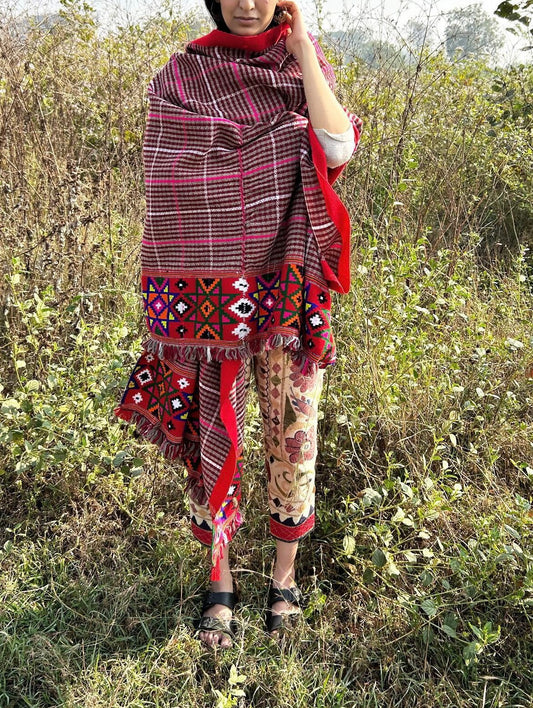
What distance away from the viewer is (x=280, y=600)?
1.76 metres

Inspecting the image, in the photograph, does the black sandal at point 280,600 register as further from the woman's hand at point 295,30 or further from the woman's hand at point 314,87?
the woman's hand at point 295,30

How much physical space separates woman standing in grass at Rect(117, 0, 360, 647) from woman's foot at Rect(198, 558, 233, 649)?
0.5 inches

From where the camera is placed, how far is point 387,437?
2.18m

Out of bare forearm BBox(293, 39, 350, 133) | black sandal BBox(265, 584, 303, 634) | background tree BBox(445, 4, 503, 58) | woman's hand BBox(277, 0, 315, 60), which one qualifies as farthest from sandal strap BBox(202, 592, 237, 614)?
background tree BBox(445, 4, 503, 58)

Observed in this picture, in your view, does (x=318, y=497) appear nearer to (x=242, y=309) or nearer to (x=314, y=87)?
(x=242, y=309)

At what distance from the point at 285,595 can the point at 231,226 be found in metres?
1.13

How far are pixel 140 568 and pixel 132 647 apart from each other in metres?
0.25

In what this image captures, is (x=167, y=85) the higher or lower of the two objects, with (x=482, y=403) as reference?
higher

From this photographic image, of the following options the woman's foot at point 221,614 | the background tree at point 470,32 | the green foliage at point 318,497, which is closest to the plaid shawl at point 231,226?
the woman's foot at point 221,614

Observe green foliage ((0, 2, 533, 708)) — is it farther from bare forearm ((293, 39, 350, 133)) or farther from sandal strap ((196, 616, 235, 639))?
bare forearm ((293, 39, 350, 133))

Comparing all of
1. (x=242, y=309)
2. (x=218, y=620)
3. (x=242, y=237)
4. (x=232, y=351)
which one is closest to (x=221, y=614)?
(x=218, y=620)

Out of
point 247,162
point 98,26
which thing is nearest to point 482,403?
point 247,162

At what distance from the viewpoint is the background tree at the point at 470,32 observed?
2.60 meters

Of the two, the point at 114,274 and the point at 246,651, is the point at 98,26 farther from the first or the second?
the point at 246,651
